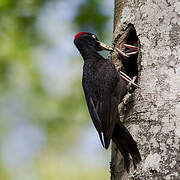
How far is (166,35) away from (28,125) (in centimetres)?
415

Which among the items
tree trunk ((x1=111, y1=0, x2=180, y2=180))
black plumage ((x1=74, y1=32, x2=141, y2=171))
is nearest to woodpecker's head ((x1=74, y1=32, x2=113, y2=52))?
black plumage ((x1=74, y1=32, x2=141, y2=171))

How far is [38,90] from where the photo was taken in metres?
6.37

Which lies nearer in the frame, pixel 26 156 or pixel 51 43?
pixel 51 43

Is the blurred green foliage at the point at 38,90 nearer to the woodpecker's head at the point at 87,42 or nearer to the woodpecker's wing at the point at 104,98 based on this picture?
the woodpecker's head at the point at 87,42

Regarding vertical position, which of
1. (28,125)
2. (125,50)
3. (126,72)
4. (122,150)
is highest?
(125,50)

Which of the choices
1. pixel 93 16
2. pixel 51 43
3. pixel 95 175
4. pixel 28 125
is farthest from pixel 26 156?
pixel 93 16

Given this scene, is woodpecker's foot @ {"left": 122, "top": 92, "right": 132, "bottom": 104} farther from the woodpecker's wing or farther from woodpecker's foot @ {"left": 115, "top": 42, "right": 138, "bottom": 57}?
woodpecker's foot @ {"left": 115, "top": 42, "right": 138, "bottom": 57}

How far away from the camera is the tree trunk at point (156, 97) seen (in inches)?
117

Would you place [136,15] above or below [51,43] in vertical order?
above

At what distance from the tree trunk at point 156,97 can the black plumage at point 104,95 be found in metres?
0.09

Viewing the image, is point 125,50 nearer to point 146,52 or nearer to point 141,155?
point 146,52

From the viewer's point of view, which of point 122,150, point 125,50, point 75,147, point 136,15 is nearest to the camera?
point 122,150

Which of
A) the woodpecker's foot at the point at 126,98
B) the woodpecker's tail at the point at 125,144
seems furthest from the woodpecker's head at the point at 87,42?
the woodpecker's tail at the point at 125,144

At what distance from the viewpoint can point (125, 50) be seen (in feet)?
14.1
